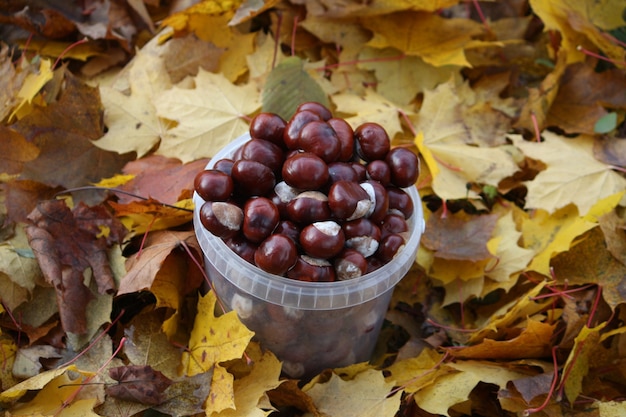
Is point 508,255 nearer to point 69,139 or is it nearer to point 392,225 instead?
point 392,225

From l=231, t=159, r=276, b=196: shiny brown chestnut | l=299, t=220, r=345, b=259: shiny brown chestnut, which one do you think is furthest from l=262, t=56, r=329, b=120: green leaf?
l=299, t=220, r=345, b=259: shiny brown chestnut

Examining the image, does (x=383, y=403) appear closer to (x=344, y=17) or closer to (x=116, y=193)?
(x=116, y=193)

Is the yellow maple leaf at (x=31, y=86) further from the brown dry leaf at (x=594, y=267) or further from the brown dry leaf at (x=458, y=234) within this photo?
the brown dry leaf at (x=594, y=267)

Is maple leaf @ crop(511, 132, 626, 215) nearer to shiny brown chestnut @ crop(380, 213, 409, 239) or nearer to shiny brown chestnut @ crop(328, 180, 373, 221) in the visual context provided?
shiny brown chestnut @ crop(380, 213, 409, 239)

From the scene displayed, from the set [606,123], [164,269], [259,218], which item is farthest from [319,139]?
[606,123]

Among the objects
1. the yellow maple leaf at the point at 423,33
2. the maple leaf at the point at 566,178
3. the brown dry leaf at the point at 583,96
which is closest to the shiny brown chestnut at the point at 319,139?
the maple leaf at the point at 566,178

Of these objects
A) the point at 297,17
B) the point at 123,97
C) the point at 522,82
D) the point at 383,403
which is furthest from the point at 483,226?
the point at 123,97
